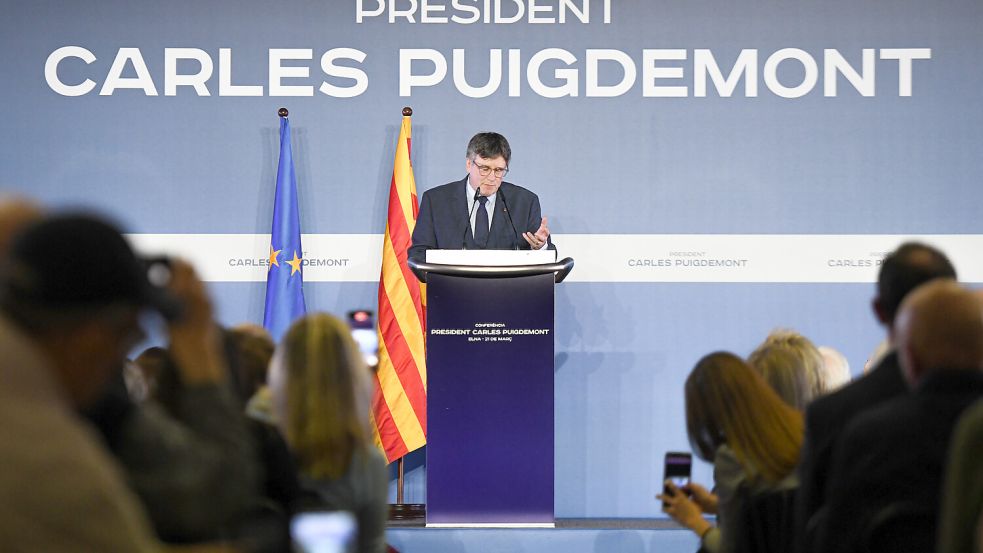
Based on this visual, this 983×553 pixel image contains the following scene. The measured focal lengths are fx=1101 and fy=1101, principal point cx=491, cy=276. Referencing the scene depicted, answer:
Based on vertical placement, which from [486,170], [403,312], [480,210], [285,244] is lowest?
[403,312]

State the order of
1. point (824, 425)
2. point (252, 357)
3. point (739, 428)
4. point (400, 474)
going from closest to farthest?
point (824, 425), point (252, 357), point (739, 428), point (400, 474)

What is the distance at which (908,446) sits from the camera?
1.97 m

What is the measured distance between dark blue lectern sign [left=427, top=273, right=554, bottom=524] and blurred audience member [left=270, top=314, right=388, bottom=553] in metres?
2.24

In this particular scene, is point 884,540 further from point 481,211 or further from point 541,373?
point 481,211

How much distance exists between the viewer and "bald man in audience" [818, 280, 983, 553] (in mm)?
1967

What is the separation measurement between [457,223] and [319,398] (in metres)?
3.39

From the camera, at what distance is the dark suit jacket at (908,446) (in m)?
1.97

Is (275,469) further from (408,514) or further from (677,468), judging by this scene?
(408,514)

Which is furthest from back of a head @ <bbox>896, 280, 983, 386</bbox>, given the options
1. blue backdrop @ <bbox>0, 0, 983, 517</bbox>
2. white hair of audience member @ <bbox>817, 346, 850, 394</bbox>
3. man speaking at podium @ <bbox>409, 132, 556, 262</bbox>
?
blue backdrop @ <bbox>0, 0, 983, 517</bbox>

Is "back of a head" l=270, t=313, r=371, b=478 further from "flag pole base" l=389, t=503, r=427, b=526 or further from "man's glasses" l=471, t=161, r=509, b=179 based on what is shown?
"man's glasses" l=471, t=161, r=509, b=179

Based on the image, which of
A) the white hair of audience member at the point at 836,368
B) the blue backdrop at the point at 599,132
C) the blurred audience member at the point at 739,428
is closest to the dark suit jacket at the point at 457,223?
the blue backdrop at the point at 599,132

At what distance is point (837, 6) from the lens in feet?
20.8

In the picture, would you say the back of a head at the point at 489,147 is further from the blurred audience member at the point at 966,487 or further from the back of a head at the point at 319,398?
the blurred audience member at the point at 966,487

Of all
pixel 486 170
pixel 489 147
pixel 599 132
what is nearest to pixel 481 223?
→ pixel 486 170
